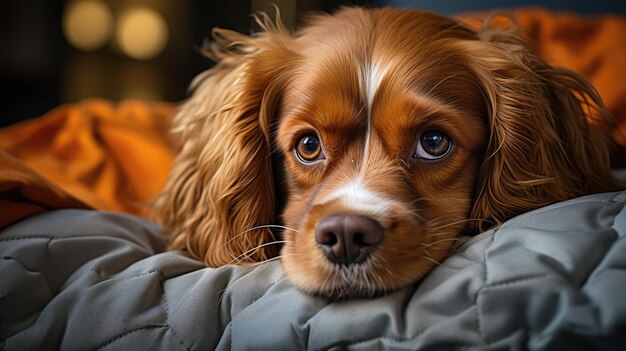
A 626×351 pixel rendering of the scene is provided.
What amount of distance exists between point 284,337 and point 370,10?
1.26m

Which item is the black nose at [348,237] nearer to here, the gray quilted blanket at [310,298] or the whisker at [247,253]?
the gray quilted blanket at [310,298]

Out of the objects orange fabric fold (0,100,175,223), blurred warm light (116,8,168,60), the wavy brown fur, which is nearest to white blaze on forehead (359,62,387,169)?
the wavy brown fur

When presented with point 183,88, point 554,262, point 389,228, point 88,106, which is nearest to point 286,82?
point 389,228

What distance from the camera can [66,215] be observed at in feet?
6.64

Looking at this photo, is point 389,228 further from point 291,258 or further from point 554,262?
point 554,262

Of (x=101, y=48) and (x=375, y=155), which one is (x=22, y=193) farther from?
(x=101, y=48)

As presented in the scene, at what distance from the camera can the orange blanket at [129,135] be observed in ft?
9.05

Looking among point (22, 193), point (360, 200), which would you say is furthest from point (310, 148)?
point (22, 193)

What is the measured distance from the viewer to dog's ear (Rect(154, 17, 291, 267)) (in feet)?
6.77

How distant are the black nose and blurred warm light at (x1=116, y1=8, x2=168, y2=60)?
645 cm

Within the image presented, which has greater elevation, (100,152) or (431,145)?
(431,145)

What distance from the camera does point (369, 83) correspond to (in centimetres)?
184

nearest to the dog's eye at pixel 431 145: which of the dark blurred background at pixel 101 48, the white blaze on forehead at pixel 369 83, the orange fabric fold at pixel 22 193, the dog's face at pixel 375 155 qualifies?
the dog's face at pixel 375 155

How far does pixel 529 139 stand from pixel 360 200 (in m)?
0.62
